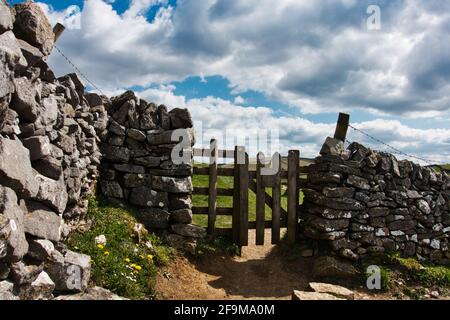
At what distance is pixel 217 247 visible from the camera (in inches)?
372

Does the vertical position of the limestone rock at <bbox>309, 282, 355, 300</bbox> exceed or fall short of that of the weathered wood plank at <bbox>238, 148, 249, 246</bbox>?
it falls short

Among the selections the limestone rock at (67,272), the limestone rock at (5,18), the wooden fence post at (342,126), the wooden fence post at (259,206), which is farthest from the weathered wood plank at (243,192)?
the limestone rock at (5,18)

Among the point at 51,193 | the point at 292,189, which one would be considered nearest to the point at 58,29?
the point at 51,193

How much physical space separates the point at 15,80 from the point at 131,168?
15.0 feet

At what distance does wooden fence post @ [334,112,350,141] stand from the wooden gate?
1.20 metres

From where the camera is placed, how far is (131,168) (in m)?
8.84

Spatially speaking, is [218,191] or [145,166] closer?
[145,166]

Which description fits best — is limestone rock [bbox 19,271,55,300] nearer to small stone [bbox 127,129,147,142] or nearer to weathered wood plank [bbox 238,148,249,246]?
small stone [bbox 127,129,147,142]

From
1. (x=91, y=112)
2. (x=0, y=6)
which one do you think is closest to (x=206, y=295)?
(x=91, y=112)

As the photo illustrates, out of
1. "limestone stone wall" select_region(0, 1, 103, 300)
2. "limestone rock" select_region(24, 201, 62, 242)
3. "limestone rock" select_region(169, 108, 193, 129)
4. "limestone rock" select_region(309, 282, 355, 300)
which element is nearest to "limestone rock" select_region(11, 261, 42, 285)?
"limestone stone wall" select_region(0, 1, 103, 300)

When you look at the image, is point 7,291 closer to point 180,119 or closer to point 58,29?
point 58,29

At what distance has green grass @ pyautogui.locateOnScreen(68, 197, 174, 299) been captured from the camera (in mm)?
6023

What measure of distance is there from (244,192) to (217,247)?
60.9 inches

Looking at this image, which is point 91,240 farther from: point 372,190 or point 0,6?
point 372,190
